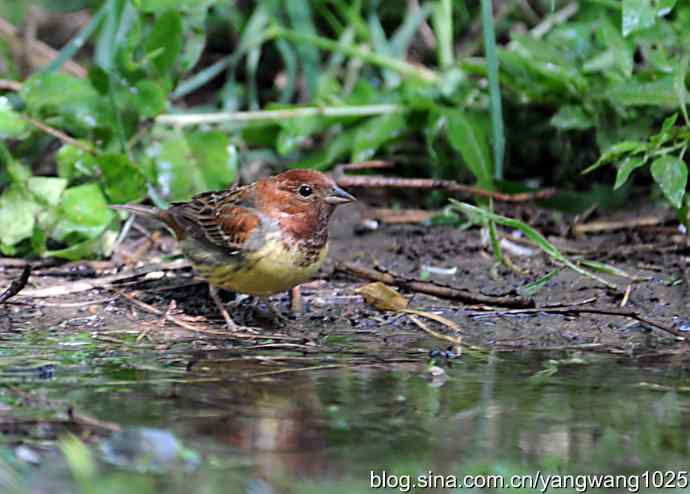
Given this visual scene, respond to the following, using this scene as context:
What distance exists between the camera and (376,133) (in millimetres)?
6484

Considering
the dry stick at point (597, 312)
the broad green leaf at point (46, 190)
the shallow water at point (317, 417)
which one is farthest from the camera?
the broad green leaf at point (46, 190)

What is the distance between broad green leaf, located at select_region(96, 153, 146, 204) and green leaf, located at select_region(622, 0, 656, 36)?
2450 mm

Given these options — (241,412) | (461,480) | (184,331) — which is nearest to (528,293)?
(184,331)

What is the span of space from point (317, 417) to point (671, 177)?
2173 mm

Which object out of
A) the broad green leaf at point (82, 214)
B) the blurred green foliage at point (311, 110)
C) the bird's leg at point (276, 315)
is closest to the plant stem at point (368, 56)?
the blurred green foliage at point (311, 110)

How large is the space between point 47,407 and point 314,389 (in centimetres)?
82

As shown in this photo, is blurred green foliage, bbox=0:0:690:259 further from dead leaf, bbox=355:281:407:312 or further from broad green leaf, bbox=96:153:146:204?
dead leaf, bbox=355:281:407:312

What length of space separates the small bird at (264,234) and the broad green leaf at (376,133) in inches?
51.0

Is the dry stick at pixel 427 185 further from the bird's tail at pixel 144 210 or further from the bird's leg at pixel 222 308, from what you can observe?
the bird's leg at pixel 222 308

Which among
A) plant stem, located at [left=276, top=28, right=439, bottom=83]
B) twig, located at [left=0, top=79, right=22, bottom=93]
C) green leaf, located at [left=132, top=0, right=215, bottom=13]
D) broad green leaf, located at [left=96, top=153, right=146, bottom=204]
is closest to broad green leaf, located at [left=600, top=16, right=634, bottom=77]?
plant stem, located at [left=276, top=28, right=439, bottom=83]

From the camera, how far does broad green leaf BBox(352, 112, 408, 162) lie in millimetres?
6438

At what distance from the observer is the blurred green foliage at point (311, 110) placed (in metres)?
5.64

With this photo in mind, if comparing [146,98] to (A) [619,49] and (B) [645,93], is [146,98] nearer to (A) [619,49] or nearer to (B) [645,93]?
(A) [619,49]

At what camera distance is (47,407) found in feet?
11.0
